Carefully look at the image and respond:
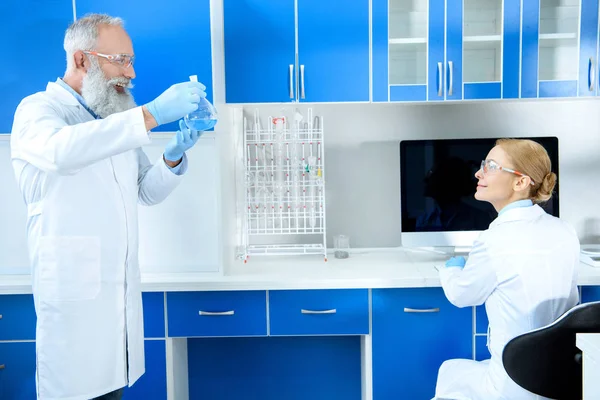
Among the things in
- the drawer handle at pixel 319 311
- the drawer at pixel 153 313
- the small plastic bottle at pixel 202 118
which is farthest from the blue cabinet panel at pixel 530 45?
the drawer at pixel 153 313

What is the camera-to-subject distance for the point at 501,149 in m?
1.81

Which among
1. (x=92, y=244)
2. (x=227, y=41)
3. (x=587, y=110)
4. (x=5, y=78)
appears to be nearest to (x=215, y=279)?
(x=92, y=244)

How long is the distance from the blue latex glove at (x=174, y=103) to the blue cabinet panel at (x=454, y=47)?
1.27m

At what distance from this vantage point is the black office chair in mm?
1459

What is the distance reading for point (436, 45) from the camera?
2467mm

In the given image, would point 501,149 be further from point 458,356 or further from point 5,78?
point 5,78

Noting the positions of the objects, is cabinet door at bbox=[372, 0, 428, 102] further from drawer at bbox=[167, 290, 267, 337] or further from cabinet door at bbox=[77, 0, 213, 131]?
drawer at bbox=[167, 290, 267, 337]

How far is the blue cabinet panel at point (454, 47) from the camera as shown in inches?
96.6

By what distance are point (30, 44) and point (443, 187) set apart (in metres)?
1.92

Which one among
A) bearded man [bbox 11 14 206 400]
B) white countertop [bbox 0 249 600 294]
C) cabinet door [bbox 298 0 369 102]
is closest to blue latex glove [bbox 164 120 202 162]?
bearded man [bbox 11 14 206 400]

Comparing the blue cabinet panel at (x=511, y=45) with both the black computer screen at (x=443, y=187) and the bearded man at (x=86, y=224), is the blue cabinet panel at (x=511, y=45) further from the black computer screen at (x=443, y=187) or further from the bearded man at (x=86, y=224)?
the bearded man at (x=86, y=224)

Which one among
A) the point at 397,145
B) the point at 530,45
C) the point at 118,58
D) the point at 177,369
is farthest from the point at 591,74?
the point at 177,369

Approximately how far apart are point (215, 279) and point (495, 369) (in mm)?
1132

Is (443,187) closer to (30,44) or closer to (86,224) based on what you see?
(86,224)
